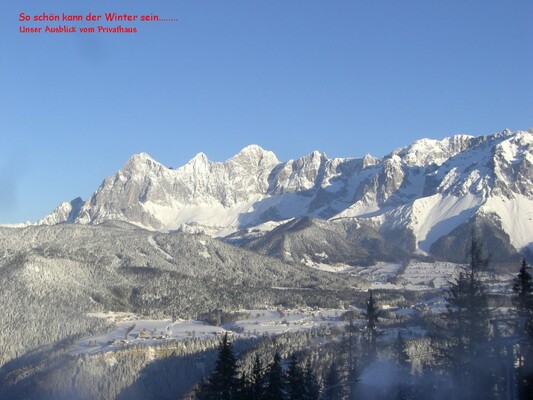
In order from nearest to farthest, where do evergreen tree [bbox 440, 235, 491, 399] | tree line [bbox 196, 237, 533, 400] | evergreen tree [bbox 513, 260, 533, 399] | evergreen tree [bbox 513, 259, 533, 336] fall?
1. evergreen tree [bbox 513, 260, 533, 399]
2. evergreen tree [bbox 513, 259, 533, 336]
3. tree line [bbox 196, 237, 533, 400]
4. evergreen tree [bbox 440, 235, 491, 399]

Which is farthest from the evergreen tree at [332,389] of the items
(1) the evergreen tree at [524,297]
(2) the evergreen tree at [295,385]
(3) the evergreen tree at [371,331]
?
(1) the evergreen tree at [524,297]

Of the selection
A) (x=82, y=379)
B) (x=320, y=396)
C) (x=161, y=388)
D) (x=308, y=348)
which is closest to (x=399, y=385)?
(x=320, y=396)

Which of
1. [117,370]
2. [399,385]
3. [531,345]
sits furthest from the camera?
[117,370]

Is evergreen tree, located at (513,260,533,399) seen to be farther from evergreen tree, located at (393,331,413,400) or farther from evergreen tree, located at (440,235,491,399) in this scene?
evergreen tree, located at (393,331,413,400)

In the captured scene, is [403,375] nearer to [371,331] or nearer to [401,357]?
[401,357]

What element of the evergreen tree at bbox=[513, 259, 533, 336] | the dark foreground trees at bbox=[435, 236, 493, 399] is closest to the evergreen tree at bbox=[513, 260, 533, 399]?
the evergreen tree at bbox=[513, 259, 533, 336]

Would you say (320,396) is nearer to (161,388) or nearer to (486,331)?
(486,331)

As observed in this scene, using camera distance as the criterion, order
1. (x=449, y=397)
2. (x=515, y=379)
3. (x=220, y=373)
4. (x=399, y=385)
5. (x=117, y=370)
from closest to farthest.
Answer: (x=515, y=379) → (x=220, y=373) → (x=449, y=397) → (x=399, y=385) → (x=117, y=370)

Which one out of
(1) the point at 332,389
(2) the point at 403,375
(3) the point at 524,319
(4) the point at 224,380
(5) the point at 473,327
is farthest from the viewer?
(1) the point at 332,389

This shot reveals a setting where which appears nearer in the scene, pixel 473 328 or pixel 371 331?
pixel 473 328

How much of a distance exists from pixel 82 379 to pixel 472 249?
148 metres

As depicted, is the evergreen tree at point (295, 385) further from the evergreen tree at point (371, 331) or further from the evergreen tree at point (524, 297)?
the evergreen tree at point (524, 297)

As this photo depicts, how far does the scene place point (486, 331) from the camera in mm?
69000

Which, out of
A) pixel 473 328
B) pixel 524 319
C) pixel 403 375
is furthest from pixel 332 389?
pixel 524 319
